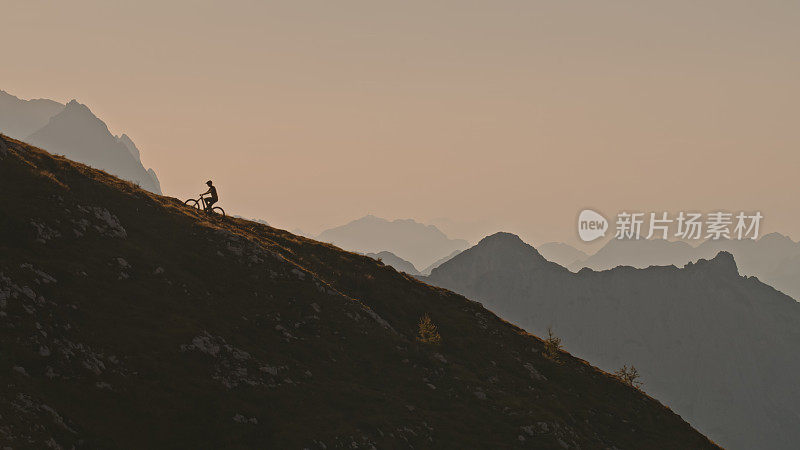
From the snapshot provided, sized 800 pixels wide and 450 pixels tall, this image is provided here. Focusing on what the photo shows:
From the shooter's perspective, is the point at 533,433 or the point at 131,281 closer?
the point at 131,281

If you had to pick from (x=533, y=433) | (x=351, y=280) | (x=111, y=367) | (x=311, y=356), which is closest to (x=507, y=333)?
(x=351, y=280)

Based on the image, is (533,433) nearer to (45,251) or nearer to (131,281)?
(131,281)

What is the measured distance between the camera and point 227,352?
38062 millimetres

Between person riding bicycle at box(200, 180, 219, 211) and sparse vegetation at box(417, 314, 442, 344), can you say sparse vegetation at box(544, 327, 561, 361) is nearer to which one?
sparse vegetation at box(417, 314, 442, 344)

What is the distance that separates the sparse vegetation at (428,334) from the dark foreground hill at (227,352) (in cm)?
95

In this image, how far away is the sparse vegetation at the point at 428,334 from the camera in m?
54.7

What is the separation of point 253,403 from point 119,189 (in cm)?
2692

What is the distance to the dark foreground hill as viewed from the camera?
3055cm

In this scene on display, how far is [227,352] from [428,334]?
2211 centimetres

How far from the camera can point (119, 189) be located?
5388 cm

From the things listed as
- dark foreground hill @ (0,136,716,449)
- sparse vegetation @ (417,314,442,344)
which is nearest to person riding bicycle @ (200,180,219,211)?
dark foreground hill @ (0,136,716,449)

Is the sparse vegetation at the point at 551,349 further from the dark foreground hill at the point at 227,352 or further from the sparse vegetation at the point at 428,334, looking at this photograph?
the sparse vegetation at the point at 428,334

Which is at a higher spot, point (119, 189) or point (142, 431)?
point (119, 189)

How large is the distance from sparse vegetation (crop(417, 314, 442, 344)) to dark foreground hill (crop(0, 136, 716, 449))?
0.95 metres
